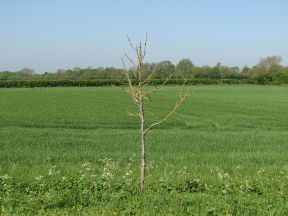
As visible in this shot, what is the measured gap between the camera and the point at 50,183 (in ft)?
29.6

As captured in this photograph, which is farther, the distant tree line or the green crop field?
the distant tree line

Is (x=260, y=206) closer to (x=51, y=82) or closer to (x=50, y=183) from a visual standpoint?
(x=50, y=183)

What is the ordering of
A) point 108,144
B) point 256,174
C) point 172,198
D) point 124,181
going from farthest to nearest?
point 108,144, point 256,174, point 124,181, point 172,198

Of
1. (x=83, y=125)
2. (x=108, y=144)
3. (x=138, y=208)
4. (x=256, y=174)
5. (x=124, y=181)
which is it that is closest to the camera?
(x=138, y=208)

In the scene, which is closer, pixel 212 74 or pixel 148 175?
pixel 148 175

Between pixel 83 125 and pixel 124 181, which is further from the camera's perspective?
pixel 83 125

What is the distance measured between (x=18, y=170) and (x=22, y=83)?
93.5m

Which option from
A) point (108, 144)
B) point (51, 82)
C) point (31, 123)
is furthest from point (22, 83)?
point (108, 144)

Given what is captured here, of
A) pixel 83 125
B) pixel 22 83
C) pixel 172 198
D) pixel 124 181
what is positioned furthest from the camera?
pixel 22 83

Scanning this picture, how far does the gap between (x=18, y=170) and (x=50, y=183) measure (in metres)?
2.28

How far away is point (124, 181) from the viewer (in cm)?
894

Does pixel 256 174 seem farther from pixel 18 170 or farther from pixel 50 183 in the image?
pixel 18 170

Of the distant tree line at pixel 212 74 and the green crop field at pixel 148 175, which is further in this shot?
the distant tree line at pixel 212 74

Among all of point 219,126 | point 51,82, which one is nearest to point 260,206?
point 219,126
